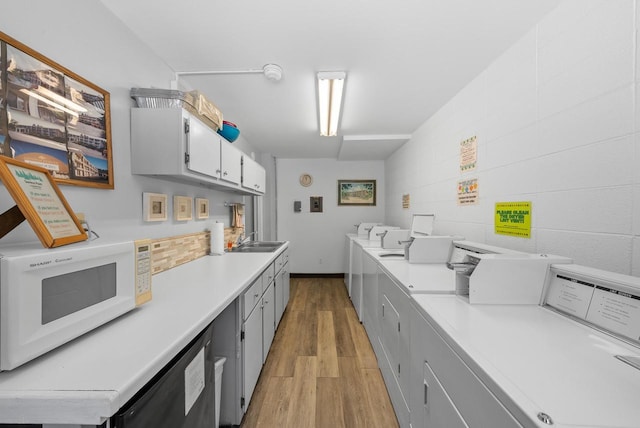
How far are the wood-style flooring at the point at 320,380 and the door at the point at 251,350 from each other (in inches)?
7.1

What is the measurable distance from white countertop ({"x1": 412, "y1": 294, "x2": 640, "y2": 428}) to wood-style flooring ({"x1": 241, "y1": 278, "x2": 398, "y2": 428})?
1.10 meters

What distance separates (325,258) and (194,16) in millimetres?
4160

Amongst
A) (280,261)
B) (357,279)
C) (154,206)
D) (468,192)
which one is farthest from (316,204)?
(154,206)

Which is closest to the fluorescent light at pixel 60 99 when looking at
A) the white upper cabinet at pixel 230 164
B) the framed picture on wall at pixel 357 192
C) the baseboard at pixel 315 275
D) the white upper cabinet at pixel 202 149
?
the white upper cabinet at pixel 202 149

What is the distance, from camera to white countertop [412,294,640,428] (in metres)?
0.53

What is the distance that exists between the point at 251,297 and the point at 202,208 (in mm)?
1086

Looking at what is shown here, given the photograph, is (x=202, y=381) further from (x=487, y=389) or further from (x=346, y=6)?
(x=346, y=6)

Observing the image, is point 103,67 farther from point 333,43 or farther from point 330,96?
point 330,96

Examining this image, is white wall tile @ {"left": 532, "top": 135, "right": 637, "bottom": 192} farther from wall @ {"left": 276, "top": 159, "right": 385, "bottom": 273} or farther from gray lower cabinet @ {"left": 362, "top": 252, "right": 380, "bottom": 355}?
wall @ {"left": 276, "top": 159, "right": 385, "bottom": 273}

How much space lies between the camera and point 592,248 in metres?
1.14

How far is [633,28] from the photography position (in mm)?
996

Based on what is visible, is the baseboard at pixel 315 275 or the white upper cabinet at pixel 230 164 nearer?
the white upper cabinet at pixel 230 164

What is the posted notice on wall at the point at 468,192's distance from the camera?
1.99m

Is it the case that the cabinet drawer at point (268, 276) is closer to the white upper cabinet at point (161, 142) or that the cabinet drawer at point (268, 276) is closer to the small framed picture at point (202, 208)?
the small framed picture at point (202, 208)
